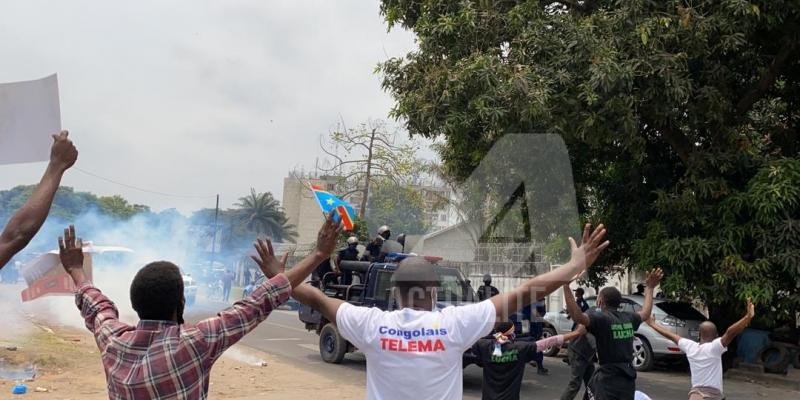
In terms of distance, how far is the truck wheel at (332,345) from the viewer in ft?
44.3

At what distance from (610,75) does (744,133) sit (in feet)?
14.2

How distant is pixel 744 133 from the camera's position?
13719 millimetres

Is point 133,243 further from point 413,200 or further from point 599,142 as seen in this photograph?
point 599,142

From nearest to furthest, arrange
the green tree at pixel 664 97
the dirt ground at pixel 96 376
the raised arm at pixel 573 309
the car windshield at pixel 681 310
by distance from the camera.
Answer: the raised arm at pixel 573 309 < the dirt ground at pixel 96 376 < the green tree at pixel 664 97 < the car windshield at pixel 681 310

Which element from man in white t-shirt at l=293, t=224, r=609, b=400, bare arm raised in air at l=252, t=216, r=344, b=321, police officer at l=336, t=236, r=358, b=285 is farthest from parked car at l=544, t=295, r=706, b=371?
bare arm raised in air at l=252, t=216, r=344, b=321

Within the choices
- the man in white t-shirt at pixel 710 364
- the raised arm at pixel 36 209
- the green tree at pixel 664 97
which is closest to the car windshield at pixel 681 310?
the green tree at pixel 664 97

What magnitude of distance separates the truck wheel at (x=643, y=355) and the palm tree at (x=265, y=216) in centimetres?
5516

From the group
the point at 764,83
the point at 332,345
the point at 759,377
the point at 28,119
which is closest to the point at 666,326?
the point at 759,377

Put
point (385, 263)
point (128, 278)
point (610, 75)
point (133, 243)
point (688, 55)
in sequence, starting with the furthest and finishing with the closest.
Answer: point (133, 243), point (128, 278), point (385, 263), point (688, 55), point (610, 75)

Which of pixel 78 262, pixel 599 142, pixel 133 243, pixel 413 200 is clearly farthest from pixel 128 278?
pixel 78 262

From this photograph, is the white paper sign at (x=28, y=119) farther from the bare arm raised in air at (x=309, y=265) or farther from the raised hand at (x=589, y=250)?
the raised hand at (x=589, y=250)

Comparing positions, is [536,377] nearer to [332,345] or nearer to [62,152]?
[332,345]

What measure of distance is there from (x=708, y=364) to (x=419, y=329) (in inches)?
170

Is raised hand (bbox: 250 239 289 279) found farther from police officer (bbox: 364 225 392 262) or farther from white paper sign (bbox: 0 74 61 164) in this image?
police officer (bbox: 364 225 392 262)
